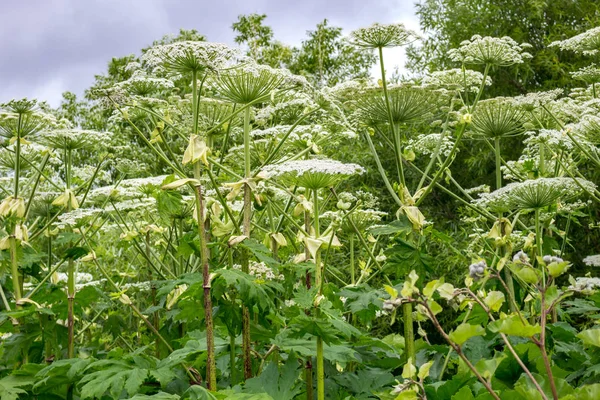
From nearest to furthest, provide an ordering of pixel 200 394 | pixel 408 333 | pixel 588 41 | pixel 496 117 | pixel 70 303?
1. pixel 200 394
2. pixel 408 333
3. pixel 496 117
4. pixel 70 303
5. pixel 588 41

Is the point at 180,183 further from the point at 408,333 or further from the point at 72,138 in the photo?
the point at 72,138

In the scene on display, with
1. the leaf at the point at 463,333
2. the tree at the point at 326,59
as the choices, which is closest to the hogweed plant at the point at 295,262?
the leaf at the point at 463,333

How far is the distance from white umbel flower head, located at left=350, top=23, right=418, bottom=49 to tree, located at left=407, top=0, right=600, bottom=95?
7481mm

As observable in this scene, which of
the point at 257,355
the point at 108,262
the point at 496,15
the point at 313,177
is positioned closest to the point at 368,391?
the point at 257,355

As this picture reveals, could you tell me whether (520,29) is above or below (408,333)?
above

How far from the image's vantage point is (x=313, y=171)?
2631 mm

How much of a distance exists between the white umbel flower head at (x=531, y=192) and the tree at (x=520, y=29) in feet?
23.6

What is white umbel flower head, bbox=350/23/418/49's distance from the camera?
3066 mm

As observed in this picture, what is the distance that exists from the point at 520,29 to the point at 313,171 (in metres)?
9.20

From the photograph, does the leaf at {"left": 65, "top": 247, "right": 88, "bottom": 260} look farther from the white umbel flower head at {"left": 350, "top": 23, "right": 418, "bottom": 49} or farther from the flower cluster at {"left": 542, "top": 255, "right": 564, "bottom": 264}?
the flower cluster at {"left": 542, "top": 255, "right": 564, "bottom": 264}

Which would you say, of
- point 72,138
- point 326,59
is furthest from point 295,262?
point 326,59

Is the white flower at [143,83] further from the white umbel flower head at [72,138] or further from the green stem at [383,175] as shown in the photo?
the green stem at [383,175]

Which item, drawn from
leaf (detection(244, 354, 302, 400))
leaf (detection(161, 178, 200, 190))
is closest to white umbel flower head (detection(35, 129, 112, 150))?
leaf (detection(161, 178, 200, 190))

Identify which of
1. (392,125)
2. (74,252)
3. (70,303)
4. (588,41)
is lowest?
(70,303)
